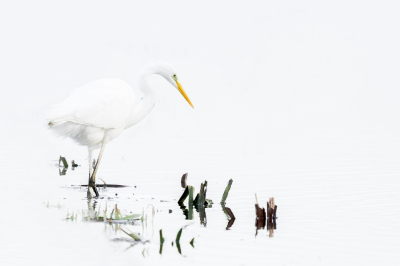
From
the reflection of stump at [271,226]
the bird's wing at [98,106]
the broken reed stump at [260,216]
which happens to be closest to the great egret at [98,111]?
the bird's wing at [98,106]

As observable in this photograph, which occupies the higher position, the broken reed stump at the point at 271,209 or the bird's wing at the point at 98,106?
the bird's wing at the point at 98,106

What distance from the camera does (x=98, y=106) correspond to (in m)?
12.2

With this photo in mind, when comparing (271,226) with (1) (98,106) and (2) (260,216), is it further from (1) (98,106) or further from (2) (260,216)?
(1) (98,106)

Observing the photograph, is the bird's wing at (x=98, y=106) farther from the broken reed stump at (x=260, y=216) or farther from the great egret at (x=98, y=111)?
the broken reed stump at (x=260, y=216)

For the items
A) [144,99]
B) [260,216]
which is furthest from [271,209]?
[144,99]

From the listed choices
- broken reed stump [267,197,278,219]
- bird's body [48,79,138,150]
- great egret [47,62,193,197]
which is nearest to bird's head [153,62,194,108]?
great egret [47,62,193,197]

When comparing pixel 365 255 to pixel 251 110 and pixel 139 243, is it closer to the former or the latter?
pixel 139 243

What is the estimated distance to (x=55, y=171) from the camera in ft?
51.6

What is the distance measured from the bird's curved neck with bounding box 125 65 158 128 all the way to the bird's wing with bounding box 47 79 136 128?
0.97ft

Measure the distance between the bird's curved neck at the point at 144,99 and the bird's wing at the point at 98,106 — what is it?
296 mm

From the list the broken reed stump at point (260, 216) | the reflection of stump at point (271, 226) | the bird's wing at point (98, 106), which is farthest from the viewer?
the bird's wing at point (98, 106)

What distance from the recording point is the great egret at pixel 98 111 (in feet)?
39.1

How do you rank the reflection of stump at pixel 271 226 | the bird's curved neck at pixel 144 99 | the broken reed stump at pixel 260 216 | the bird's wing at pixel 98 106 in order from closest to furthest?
the reflection of stump at pixel 271 226, the broken reed stump at pixel 260 216, the bird's wing at pixel 98 106, the bird's curved neck at pixel 144 99

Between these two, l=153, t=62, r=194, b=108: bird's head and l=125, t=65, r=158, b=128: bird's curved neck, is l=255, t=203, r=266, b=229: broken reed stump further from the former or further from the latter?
l=153, t=62, r=194, b=108: bird's head
